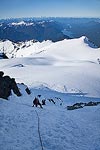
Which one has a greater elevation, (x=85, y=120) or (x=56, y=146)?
(x=56, y=146)

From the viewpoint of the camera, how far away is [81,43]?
611 ft

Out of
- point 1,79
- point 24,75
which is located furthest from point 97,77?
point 1,79

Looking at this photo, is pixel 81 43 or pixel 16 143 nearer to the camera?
pixel 16 143

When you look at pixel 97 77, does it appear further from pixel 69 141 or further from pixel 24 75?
pixel 69 141

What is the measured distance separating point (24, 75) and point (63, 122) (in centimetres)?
6945

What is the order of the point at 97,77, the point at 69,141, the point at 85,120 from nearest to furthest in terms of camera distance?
1. the point at 69,141
2. the point at 85,120
3. the point at 97,77

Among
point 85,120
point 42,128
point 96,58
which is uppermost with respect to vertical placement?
point 42,128

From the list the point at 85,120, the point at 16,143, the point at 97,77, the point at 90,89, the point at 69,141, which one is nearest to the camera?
the point at 16,143

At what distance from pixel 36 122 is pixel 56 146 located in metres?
4.28

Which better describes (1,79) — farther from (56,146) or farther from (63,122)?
(56,146)

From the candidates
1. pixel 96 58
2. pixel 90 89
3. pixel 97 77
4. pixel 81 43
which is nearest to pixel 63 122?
pixel 90 89

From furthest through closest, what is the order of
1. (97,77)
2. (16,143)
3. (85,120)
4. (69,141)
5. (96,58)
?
(96,58) < (97,77) < (85,120) < (69,141) < (16,143)

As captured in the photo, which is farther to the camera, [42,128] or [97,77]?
[97,77]

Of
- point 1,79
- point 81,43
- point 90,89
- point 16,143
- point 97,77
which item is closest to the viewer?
point 16,143
